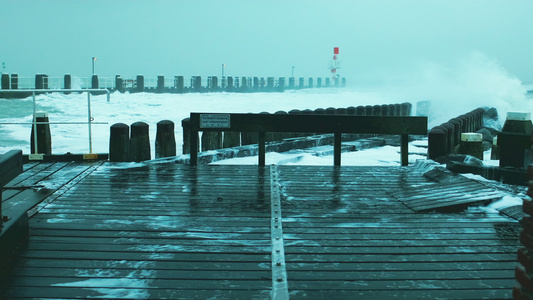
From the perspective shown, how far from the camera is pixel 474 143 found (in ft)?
35.2

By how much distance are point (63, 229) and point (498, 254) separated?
3495 millimetres

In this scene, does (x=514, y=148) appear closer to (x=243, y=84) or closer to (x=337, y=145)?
(x=337, y=145)

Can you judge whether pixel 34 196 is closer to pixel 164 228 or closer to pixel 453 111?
pixel 164 228

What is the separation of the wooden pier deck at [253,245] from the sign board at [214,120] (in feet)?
4.87

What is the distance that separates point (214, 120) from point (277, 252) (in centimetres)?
432

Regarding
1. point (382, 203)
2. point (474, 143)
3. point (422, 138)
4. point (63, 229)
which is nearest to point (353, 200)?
point (382, 203)

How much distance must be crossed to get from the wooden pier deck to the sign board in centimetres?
149

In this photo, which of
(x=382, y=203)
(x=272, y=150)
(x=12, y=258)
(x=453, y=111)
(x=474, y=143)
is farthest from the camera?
(x=453, y=111)

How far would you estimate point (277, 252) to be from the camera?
4.18m

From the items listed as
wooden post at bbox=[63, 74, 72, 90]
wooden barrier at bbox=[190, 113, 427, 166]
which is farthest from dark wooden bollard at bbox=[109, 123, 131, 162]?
wooden post at bbox=[63, 74, 72, 90]

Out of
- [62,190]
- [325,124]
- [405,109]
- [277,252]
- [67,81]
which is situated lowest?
[277,252]

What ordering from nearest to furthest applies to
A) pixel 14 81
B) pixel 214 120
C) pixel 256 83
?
pixel 214 120
pixel 14 81
pixel 256 83

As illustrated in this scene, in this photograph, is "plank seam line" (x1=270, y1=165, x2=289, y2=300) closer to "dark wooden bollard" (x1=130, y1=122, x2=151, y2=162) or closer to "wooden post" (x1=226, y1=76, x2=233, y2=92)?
"dark wooden bollard" (x1=130, y1=122, x2=151, y2=162)

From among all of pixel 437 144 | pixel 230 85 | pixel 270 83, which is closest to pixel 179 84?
pixel 230 85
